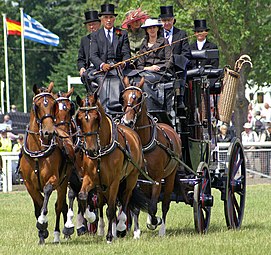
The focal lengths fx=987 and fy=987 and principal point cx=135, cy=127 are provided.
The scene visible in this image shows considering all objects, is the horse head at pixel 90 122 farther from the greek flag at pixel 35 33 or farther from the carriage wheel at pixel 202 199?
the greek flag at pixel 35 33

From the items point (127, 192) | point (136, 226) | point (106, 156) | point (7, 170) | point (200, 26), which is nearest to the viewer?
point (106, 156)

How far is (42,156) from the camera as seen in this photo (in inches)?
468

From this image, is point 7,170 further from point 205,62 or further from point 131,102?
point 131,102

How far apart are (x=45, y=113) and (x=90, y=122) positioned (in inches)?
22.4

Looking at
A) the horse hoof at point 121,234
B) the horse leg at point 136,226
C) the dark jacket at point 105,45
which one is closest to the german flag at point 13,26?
the dark jacket at point 105,45

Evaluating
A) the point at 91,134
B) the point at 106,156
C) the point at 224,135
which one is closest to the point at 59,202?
the point at 106,156

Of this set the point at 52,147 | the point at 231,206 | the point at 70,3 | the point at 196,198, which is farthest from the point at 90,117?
the point at 70,3

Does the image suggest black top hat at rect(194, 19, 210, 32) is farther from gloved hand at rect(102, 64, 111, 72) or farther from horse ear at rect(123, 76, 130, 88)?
horse ear at rect(123, 76, 130, 88)

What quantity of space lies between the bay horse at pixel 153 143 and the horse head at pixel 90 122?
890mm

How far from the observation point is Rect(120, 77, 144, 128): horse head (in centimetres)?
1260

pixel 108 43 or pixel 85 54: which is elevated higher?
pixel 108 43

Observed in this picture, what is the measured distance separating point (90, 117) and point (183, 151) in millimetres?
2979

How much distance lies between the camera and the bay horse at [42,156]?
11.8 meters

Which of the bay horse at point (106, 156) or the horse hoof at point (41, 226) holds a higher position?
the bay horse at point (106, 156)
